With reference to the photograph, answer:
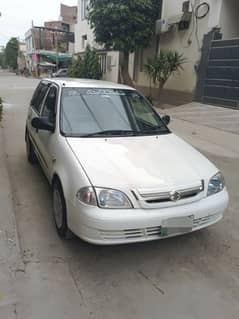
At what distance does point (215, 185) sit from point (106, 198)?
118cm

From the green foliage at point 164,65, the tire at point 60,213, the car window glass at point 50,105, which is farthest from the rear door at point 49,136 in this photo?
the green foliage at point 164,65

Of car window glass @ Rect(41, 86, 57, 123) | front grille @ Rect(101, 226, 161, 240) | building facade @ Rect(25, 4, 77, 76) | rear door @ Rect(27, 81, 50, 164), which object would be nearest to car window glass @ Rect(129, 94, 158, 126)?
car window glass @ Rect(41, 86, 57, 123)

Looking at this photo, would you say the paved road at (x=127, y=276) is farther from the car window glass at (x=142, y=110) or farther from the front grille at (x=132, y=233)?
the car window glass at (x=142, y=110)

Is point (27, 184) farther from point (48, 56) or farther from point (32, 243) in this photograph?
point (48, 56)

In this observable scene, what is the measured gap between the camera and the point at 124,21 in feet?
42.7

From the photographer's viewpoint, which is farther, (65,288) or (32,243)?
(32,243)

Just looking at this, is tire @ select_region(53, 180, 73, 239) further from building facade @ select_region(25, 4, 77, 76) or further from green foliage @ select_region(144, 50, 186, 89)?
building facade @ select_region(25, 4, 77, 76)

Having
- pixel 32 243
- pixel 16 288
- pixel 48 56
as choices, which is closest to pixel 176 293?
pixel 16 288

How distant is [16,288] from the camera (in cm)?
225

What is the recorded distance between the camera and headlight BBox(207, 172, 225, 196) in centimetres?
274

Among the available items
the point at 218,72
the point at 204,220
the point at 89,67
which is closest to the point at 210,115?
the point at 218,72

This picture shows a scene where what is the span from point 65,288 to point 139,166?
1241 millimetres

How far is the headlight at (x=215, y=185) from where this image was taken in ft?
8.98

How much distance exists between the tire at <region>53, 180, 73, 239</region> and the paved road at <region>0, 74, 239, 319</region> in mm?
118
